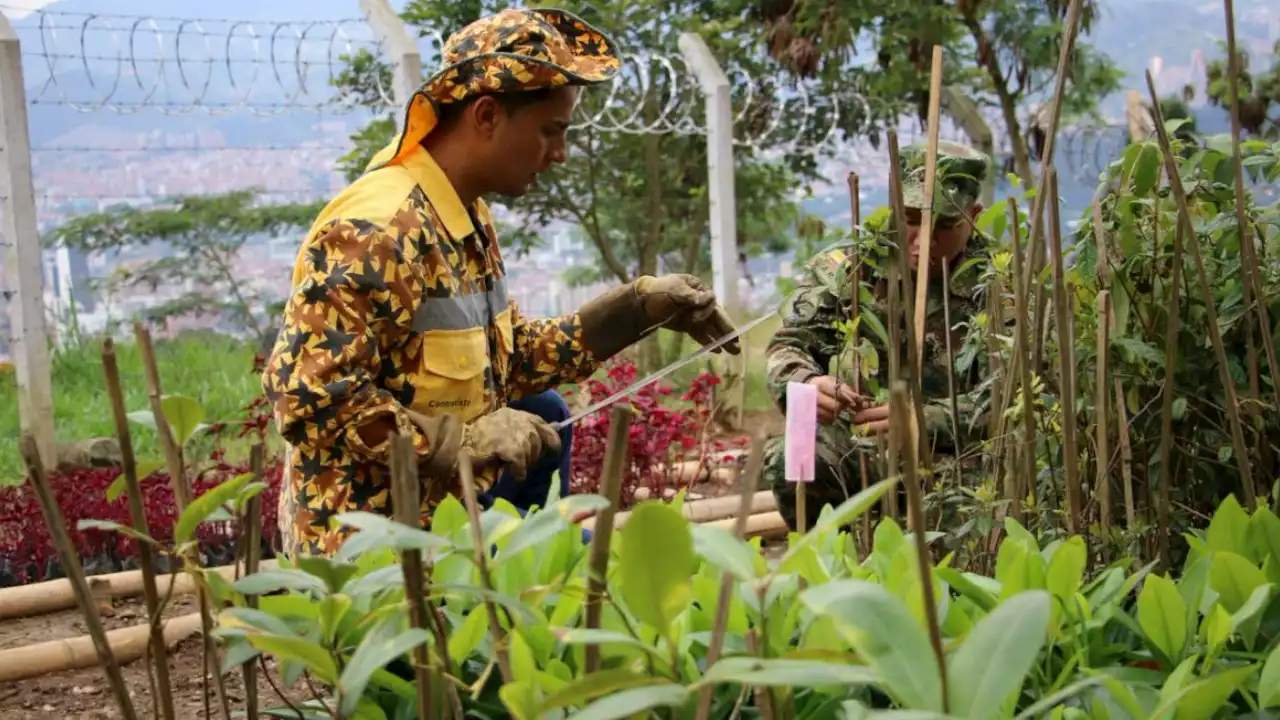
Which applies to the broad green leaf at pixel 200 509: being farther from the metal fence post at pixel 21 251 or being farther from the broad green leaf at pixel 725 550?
the metal fence post at pixel 21 251

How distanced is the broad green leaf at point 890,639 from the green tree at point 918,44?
23.5 ft

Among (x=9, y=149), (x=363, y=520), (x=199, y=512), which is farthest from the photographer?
(x=9, y=149)

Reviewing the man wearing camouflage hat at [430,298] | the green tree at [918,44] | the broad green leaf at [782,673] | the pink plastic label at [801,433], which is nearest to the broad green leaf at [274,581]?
the broad green leaf at [782,673]

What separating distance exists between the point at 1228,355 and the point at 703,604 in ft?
2.65

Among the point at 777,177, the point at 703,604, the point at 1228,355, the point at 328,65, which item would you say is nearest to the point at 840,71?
the point at 777,177

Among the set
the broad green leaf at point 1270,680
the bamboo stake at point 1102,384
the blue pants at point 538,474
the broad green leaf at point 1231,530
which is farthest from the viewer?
the blue pants at point 538,474

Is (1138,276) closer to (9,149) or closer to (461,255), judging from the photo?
(461,255)

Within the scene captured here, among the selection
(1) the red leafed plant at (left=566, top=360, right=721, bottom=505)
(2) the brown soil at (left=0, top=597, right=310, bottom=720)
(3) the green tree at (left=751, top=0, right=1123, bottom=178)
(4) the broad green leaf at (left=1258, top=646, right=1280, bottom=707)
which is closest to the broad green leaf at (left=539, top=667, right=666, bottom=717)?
(4) the broad green leaf at (left=1258, top=646, right=1280, bottom=707)

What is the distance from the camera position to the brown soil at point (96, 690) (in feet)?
10.0

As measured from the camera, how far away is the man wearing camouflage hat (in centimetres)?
219

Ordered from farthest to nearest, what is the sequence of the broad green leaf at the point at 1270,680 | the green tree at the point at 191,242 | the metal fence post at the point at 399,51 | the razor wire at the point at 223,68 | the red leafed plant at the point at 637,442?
the green tree at the point at 191,242 < the razor wire at the point at 223,68 < the metal fence post at the point at 399,51 < the red leafed plant at the point at 637,442 < the broad green leaf at the point at 1270,680

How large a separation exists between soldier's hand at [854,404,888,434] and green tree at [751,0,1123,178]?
18.5 feet

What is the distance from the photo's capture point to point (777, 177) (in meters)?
8.75

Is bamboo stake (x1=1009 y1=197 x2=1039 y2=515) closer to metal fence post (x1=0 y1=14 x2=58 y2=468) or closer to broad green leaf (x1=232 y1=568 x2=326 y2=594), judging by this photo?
broad green leaf (x1=232 y1=568 x2=326 y2=594)
